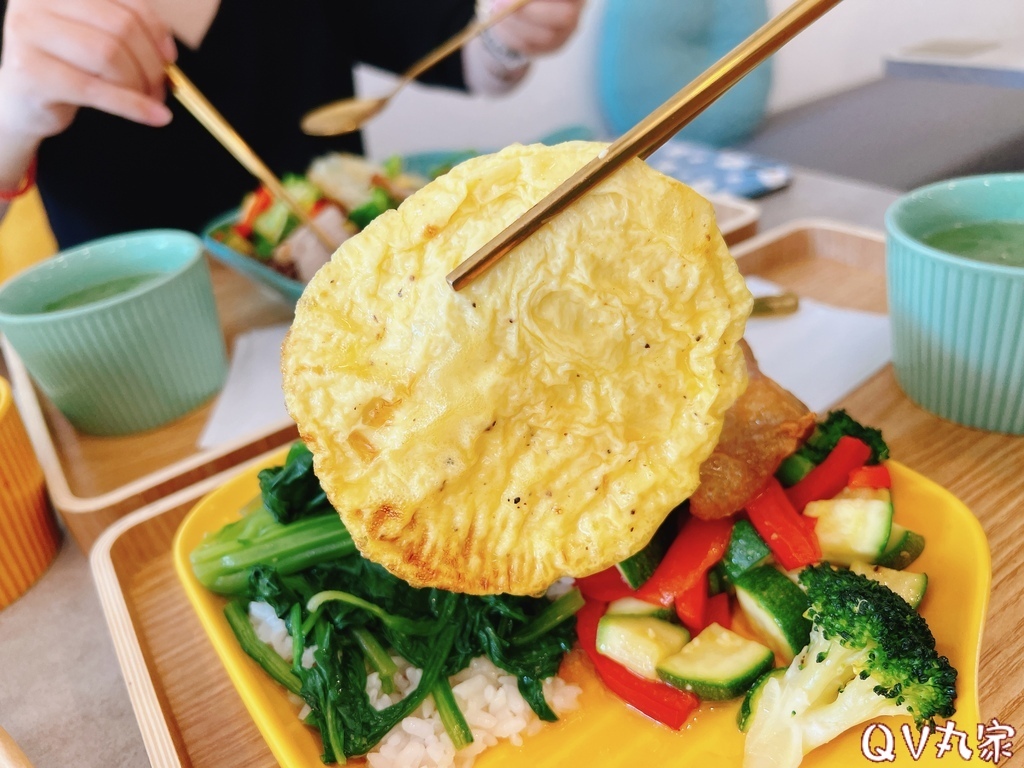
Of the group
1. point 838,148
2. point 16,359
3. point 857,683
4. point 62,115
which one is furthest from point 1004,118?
point 16,359

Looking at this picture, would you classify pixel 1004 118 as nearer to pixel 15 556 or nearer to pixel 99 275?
pixel 99 275

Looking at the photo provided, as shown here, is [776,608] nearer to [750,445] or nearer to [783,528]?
[783,528]

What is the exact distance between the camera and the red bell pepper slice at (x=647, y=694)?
1100 mm

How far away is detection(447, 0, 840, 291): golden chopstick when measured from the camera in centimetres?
78

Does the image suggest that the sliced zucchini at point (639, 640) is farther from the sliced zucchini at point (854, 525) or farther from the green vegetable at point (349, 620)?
the sliced zucchini at point (854, 525)

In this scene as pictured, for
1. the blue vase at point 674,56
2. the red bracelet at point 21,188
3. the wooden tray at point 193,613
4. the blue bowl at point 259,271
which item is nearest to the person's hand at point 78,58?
the red bracelet at point 21,188

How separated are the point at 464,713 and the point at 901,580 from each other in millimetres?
710

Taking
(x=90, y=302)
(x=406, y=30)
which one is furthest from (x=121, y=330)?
(x=406, y=30)

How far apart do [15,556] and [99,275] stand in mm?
767

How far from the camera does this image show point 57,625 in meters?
1.45

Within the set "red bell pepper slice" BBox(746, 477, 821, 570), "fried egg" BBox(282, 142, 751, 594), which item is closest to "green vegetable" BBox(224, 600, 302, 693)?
"fried egg" BBox(282, 142, 751, 594)

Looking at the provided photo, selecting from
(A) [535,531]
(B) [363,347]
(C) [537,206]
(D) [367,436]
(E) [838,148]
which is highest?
(C) [537,206]

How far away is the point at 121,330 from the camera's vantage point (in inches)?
67.1

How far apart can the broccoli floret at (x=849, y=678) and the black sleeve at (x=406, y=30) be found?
9.68ft
